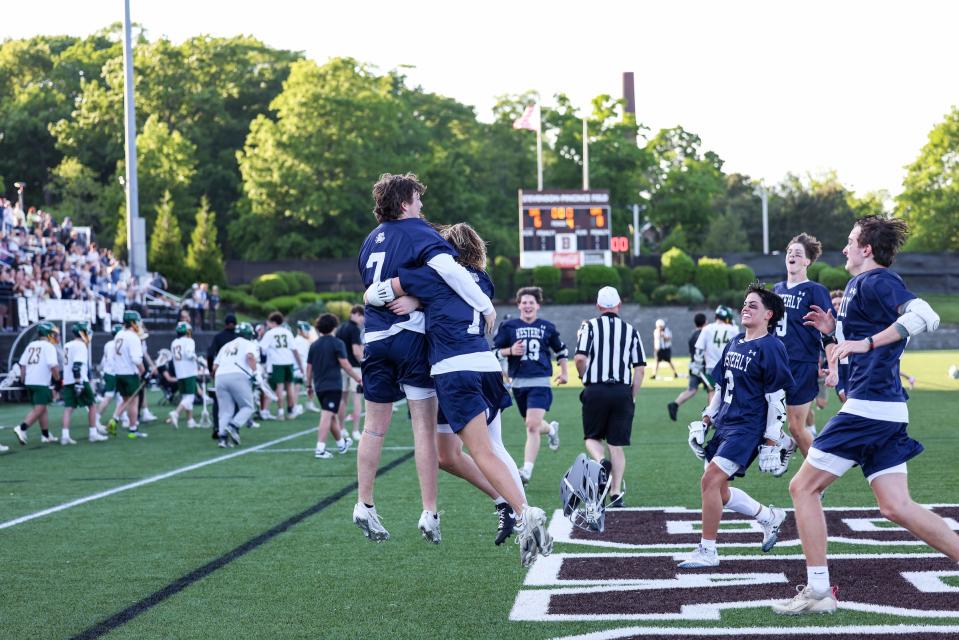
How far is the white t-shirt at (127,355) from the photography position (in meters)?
19.5

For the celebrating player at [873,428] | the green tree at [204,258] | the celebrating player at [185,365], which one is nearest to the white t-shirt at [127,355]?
the celebrating player at [185,365]

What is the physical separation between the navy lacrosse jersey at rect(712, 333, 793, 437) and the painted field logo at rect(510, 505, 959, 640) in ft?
2.66

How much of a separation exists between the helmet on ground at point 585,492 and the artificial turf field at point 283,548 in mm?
470

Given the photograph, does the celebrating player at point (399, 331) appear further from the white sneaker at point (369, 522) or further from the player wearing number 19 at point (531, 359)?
the player wearing number 19 at point (531, 359)

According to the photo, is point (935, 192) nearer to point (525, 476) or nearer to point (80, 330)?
point (80, 330)

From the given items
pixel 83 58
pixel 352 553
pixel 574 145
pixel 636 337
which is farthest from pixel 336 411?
pixel 83 58

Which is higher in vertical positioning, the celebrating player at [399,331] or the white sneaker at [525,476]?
the celebrating player at [399,331]

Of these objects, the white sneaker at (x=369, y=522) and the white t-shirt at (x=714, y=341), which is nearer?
the white sneaker at (x=369, y=522)

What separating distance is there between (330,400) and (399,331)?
871 cm

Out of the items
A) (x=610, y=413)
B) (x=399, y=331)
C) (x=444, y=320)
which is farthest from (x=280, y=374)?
(x=444, y=320)

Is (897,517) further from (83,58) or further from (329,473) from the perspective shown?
(83,58)

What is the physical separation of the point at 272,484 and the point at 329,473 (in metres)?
1.01

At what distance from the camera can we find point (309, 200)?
67812 millimetres

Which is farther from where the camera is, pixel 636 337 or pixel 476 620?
pixel 636 337
